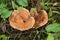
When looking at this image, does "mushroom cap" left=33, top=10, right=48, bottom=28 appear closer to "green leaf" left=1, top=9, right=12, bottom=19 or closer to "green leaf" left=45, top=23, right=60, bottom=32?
"green leaf" left=45, top=23, right=60, bottom=32

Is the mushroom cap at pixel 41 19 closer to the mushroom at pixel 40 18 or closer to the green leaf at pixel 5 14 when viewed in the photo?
the mushroom at pixel 40 18

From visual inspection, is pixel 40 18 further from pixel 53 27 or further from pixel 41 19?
pixel 53 27

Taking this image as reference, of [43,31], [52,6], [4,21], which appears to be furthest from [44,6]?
[4,21]

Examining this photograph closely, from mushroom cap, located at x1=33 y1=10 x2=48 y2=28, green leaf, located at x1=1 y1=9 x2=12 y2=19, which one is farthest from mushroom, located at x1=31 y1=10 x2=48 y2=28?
green leaf, located at x1=1 y1=9 x2=12 y2=19

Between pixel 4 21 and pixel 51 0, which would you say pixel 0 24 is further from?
pixel 51 0

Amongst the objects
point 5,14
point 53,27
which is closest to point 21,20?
point 5,14

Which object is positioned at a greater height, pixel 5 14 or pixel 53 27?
pixel 5 14

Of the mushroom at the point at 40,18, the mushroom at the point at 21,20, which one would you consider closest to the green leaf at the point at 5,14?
the mushroom at the point at 21,20
